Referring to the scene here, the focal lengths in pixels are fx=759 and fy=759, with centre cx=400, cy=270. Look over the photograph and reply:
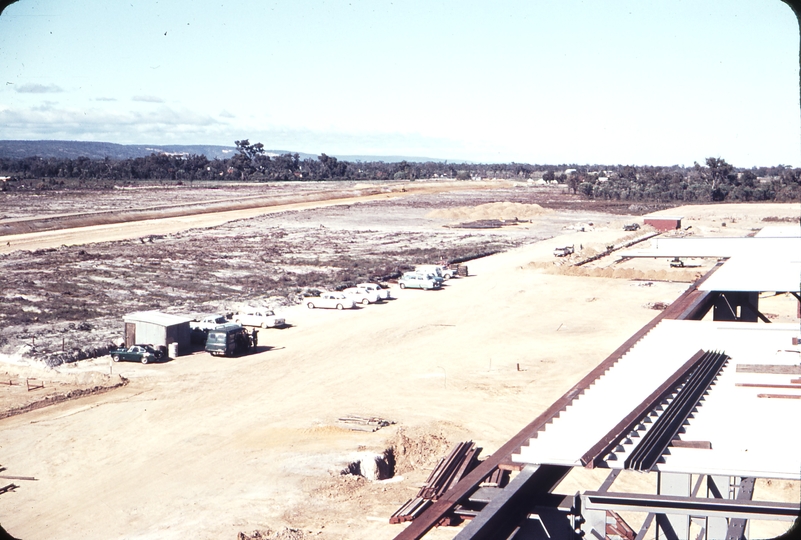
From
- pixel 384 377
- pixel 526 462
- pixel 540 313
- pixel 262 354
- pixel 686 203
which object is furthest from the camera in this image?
pixel 686 203

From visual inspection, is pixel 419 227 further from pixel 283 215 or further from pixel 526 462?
pixel 526 462

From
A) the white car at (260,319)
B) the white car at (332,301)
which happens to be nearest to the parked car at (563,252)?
the white car at (332,301)

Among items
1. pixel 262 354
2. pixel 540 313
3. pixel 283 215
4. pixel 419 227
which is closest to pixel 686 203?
pixel 419 227

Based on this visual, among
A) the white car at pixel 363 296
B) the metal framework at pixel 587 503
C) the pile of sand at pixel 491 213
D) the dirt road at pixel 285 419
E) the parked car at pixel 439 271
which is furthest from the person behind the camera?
the pile of sand at pixel 491 213

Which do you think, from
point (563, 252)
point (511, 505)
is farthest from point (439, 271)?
point (511, 505)

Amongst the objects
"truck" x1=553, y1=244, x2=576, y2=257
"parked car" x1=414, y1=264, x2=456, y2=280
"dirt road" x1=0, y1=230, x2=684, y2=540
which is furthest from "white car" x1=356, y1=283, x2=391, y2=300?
"truck" x1=553, y1=244, x2=576, y2=257

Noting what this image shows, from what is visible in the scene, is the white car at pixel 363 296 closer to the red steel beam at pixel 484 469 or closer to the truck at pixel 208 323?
the truck at pixel 208 323

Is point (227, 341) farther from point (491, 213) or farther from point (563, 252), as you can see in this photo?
point (491, 213)
